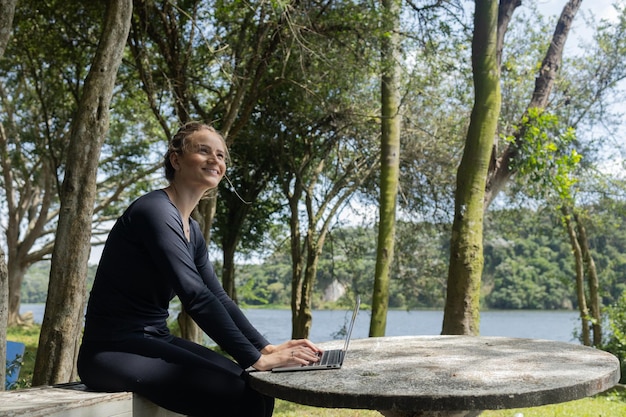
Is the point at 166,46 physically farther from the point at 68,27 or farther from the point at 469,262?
the point at 469,262

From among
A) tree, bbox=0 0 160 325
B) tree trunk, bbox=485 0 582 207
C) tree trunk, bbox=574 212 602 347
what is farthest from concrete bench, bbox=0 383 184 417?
tree trunk, bbox=574 212 602 347

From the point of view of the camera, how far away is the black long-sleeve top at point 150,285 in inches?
97.6

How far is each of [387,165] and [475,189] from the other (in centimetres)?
305

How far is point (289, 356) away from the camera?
257cm

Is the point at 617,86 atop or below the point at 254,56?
atop

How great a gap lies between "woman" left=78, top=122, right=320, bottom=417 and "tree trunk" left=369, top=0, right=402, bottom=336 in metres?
6.09

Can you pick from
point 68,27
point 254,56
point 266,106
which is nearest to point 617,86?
point 266,106

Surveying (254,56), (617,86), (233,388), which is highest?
(617,86)

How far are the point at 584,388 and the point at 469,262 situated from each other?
12.2 ft

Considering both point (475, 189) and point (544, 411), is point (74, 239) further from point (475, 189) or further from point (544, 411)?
point (544, 411)

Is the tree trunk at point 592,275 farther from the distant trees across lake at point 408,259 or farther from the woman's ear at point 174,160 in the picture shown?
the woman's ear at point 174,160

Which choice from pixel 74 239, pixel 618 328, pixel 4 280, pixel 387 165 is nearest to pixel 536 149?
pixel 387 165

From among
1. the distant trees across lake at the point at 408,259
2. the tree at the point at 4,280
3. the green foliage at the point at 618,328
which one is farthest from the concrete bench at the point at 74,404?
the distant trees across lake at the point at 408,259

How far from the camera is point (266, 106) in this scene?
12.6m
